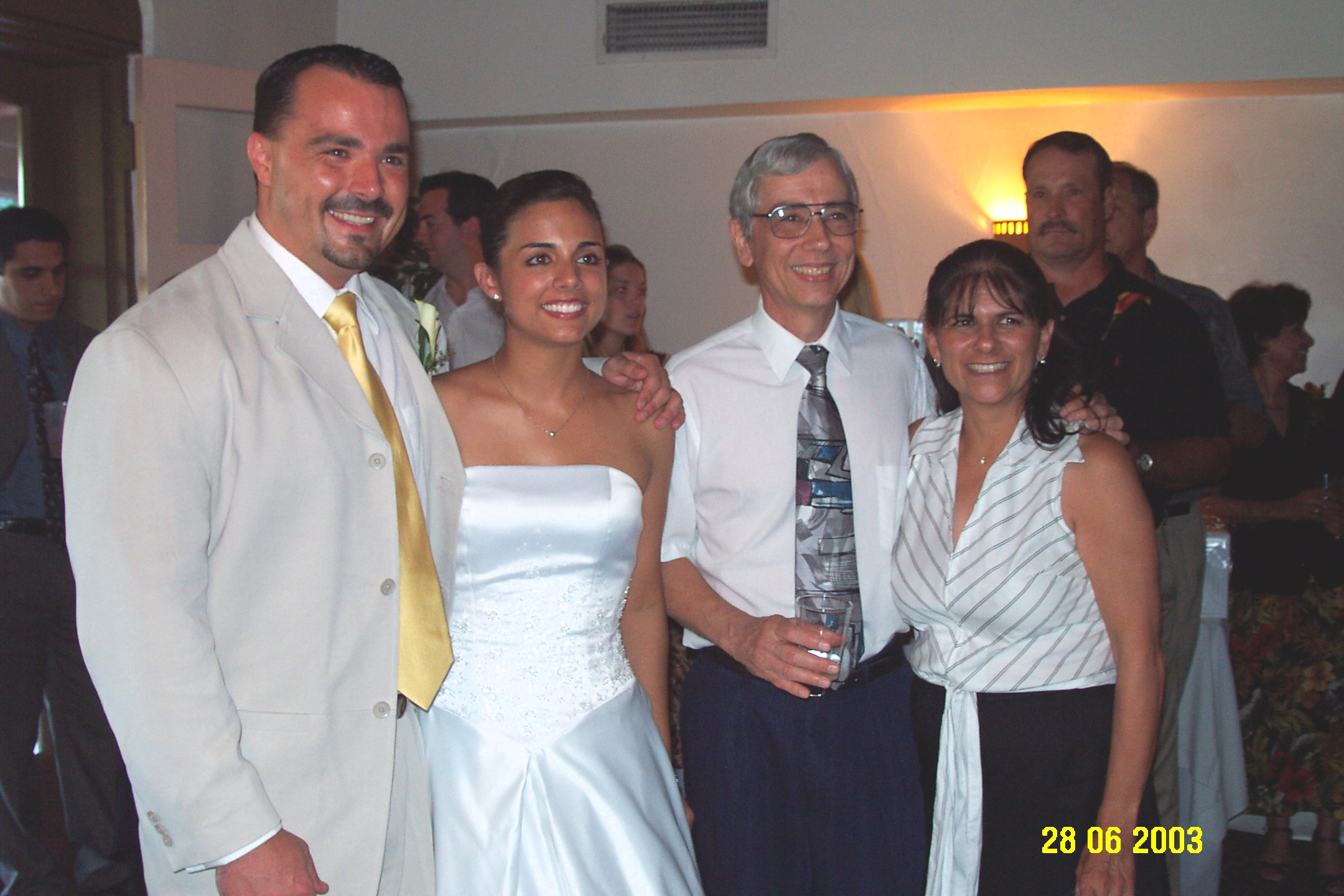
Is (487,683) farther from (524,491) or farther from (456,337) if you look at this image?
(456,337)

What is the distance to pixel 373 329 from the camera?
1879 mm

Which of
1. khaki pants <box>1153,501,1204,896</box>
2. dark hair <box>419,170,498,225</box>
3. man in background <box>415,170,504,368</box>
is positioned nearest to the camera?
khaki pants <box>1153,501,1204,896</box>

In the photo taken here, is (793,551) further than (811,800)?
Yes

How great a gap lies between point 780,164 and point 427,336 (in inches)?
33.0

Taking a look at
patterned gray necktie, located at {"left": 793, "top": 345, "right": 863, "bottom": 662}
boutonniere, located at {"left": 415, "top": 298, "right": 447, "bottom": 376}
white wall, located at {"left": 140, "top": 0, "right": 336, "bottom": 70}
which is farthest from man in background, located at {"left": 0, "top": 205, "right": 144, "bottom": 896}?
patterned gray necktie, located at {"left": 793, "top": 345, "right": 863, "bottom": 662}

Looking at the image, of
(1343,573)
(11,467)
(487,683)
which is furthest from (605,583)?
(1343,573)

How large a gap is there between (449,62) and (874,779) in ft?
17.0

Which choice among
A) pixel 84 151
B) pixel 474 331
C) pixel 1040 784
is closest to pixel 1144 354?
pixel 1040 784

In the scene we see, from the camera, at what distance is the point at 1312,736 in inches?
158

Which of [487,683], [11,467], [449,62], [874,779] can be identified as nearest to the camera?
[487,683]

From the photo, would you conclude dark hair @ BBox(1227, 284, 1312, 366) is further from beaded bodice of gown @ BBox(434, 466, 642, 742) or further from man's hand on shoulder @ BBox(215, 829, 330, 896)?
man's hand on shoulder @ BBox(215, 829, 330, 896)

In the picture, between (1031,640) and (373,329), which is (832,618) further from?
(373,329)

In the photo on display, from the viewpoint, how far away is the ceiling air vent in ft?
18.6
